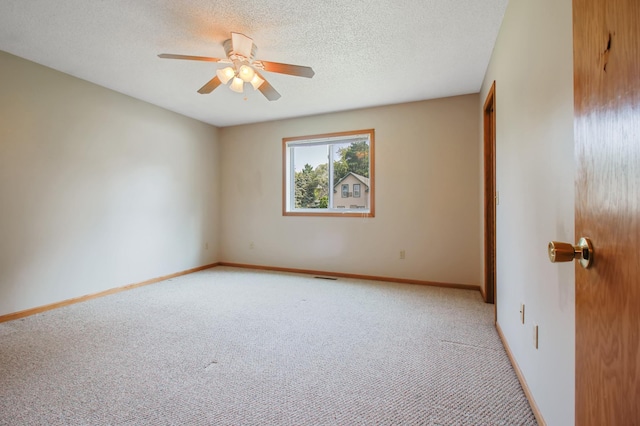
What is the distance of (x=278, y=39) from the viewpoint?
93.6 inches

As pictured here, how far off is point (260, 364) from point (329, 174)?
3059 mm

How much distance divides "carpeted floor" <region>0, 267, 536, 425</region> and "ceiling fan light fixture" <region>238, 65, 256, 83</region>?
2.06 m

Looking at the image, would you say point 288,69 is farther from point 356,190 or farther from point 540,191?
point 356,190

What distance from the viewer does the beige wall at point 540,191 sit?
1071 mm

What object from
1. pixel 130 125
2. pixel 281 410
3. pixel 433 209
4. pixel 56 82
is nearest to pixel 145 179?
pixel 130 125

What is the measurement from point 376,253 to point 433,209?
0.96 meters

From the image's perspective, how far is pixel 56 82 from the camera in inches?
116

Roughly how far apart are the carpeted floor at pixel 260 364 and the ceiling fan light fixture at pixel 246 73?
6.77 ft

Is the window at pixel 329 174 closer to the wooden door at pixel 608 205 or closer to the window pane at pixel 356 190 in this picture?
the window pane at pixel 356 190

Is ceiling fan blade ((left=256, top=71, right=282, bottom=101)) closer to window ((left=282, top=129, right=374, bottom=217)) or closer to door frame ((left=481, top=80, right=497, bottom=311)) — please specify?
window ((left=282, top=129, right=374, bottom=217))

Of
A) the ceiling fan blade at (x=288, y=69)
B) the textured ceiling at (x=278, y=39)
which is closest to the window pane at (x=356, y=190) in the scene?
the textured ceiling at (x=278, y=39)

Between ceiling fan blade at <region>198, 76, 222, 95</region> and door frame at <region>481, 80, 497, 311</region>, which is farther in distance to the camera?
door frame at <region>481, 80, 497, 311</region>

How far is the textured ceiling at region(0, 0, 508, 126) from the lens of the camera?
2.02 m

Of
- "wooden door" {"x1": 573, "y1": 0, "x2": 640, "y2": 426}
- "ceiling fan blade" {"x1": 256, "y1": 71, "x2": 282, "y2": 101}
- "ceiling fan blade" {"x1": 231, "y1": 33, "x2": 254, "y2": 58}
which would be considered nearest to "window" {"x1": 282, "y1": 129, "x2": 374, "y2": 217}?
"ceiling fan blade" {"x1": 256, "y1": 71, "x2": 282, "y2": 101}
